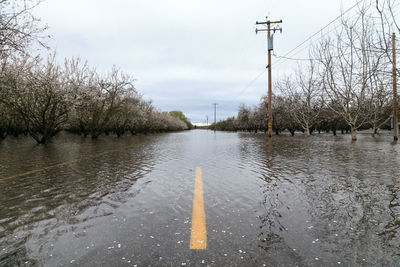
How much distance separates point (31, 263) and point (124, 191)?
2.22 meters

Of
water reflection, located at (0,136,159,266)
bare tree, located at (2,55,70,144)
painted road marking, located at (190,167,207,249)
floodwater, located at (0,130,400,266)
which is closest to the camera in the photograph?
floodwater, located at (0,130,400,266)

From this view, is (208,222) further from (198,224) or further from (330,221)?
(330,221)

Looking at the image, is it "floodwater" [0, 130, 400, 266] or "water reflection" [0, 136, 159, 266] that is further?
"water reflection" [0, 136, 159, 266]

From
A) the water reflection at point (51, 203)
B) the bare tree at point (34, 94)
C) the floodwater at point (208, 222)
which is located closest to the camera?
the floodwater at point (208, 222)

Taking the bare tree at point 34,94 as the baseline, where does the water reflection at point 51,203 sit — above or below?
below

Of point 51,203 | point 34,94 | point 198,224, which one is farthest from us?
point 34,94

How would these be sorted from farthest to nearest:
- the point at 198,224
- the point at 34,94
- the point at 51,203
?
1. the point at 34,94
2. the point at 51,203
3. the point at 198,224

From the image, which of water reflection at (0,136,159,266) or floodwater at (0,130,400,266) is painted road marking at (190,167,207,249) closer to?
floodwater at (0,130,400,266)

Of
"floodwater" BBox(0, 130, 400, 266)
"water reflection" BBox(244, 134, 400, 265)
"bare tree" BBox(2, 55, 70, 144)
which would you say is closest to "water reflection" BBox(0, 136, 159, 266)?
"floodwater" BBox(0, 130, 400, 266)

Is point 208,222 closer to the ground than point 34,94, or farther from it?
closer to the ground

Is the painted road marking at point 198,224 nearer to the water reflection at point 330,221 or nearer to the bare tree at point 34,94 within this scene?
the water reflection at point 330,221

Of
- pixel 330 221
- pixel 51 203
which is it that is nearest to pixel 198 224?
pixel 330 221

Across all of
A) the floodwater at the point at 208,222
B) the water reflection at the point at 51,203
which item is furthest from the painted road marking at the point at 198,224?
the water reflection at the point at 51,203

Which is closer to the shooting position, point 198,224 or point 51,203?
point 198,224
